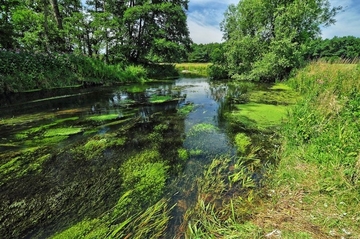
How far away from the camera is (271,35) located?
1543 cm

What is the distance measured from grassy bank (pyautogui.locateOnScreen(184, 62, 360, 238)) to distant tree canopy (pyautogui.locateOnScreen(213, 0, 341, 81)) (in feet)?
37.0

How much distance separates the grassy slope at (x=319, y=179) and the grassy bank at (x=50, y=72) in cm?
1057

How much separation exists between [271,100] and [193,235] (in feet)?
23.6

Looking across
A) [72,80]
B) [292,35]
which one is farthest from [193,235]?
[292,35]

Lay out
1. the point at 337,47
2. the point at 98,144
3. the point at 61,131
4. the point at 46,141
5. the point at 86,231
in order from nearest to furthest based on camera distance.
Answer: the point at 86,231 → the point at 98,144 → the point at 46,141 → the point at 61,131 → the point at 337,47

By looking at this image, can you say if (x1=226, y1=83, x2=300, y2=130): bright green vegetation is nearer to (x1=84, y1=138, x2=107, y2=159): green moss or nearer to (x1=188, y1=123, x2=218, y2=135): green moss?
(x1=188, y1=123, x2=218, y2=135): green moss

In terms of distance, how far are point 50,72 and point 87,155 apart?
29.9 feet

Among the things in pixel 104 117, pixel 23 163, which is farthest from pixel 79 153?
pixel 104 117

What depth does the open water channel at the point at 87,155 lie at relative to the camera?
213cm

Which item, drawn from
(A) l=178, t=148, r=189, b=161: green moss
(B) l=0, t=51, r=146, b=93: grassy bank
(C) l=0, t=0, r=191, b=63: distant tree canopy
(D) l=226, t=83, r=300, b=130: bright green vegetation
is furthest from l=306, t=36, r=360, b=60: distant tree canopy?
(A) l=178, t=148, r=189, b=161: green moss

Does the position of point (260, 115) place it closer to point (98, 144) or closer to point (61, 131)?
point (98, 144)

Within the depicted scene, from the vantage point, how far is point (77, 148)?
363 cm

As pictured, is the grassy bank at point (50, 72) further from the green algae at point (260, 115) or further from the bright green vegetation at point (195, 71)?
the bright green vegetation at point (195, 71)

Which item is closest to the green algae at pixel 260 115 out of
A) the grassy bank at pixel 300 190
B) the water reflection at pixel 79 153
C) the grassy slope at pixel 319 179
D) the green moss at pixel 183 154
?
the water reflection at pixel 79 153
